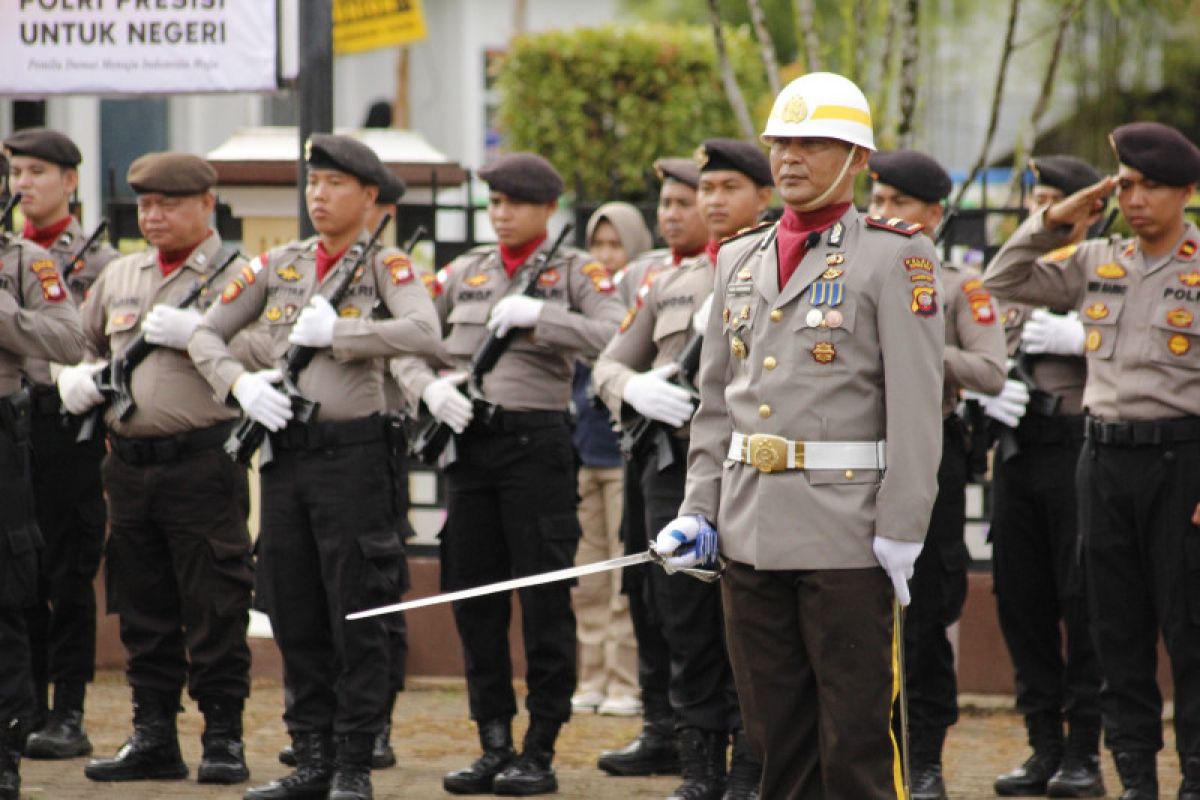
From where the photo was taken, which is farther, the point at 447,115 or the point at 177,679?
the point at 447,115

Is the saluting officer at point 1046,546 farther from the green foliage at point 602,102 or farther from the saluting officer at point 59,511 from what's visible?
the green foliage at point 602,102

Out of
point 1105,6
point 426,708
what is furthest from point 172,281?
point 1105,6

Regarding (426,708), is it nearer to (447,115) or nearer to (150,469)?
(150,469)

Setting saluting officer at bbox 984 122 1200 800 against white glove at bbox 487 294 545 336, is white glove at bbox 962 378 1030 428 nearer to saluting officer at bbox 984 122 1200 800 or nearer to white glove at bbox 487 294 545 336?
saluting officer at bbox 984 122 1200 800

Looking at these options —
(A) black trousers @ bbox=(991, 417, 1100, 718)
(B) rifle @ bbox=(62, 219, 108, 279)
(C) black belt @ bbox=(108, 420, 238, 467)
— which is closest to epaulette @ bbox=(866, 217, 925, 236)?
(A) black trousers @ bbox=(991, 417, 1100, 718)

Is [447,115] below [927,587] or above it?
above

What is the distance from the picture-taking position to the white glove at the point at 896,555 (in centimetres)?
498

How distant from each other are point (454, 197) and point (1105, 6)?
5.70 metres

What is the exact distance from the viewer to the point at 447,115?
963 inches

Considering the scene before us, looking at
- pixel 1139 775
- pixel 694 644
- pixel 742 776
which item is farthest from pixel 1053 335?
pixel 742 776

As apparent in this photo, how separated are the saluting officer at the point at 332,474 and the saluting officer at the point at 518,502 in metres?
0.45

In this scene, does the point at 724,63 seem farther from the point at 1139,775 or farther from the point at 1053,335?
the point at 1139,775

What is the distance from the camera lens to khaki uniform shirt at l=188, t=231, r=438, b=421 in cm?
681

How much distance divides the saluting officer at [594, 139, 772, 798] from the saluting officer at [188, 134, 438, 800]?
76cm
